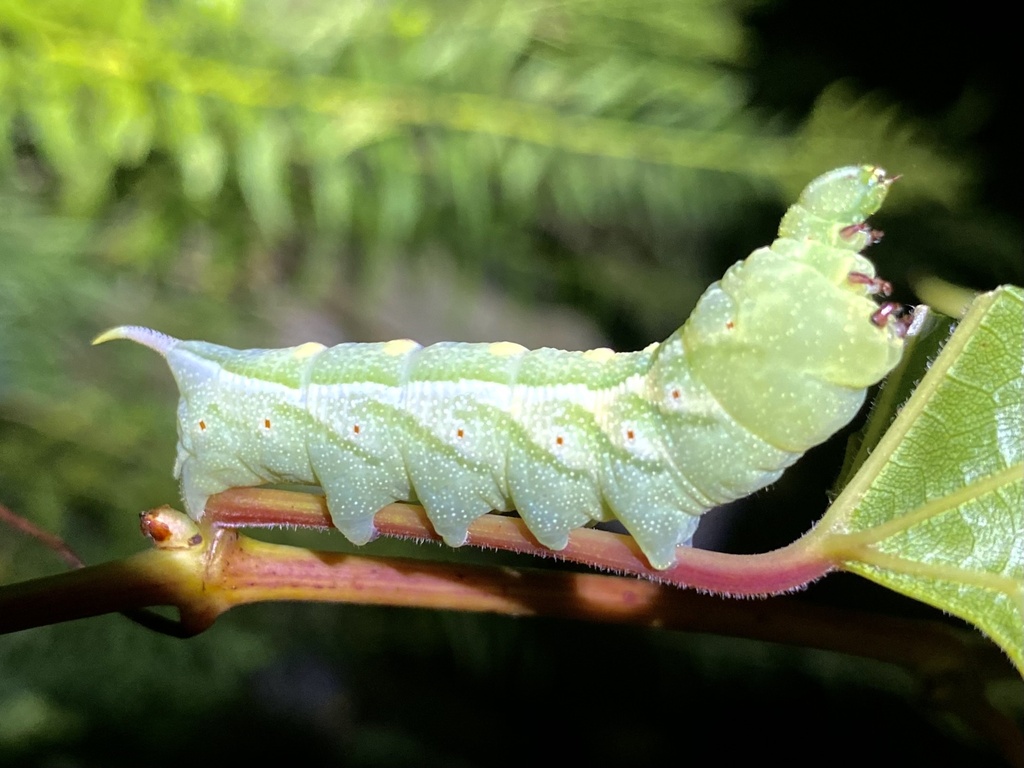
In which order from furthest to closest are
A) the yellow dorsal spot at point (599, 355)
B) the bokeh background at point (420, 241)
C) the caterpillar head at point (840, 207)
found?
the bokeh background at point (420, 241)
the yellow dorsal spot at point (599, 355)
the caterpillar head at point (840, 207)

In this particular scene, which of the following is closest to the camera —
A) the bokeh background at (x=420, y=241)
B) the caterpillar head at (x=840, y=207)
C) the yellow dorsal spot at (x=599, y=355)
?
the caterpillar head at (x=840, y=207)

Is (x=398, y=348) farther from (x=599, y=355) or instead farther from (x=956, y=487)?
(x=956, y=487)

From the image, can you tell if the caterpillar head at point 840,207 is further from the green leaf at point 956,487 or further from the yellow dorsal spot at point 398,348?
the yellow dorsal spot at point 398,348

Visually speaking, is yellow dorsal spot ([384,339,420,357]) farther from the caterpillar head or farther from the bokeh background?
the bokeh background

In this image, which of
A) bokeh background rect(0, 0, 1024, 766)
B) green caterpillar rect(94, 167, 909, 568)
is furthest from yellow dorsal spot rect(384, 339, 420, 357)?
bokeh background rect(0, 0, 1024, 766)

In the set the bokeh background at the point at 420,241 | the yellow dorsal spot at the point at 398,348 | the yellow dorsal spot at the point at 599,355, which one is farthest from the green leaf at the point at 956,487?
the bokeh background at the point at 420,241

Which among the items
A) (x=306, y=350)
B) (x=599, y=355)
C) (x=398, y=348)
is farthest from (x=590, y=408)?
(x=306, y=350)
